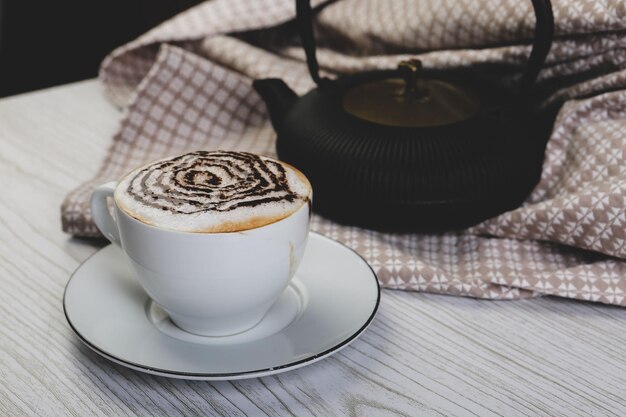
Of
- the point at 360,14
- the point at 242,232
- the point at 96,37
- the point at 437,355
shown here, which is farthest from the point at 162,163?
the point at 96,37

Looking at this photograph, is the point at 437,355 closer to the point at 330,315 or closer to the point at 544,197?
the point at 330,315

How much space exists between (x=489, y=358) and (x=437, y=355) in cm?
3

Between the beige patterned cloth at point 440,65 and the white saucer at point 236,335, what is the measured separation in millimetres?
65

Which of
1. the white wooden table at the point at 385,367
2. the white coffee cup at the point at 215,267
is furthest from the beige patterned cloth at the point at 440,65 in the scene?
the white coffee cup at the point at 215,267

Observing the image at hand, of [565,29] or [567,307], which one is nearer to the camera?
[567,307]

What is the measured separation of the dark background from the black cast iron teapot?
1.26 metres

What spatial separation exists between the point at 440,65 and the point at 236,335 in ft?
1.38

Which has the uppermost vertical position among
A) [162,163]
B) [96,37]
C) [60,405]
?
[162,163]

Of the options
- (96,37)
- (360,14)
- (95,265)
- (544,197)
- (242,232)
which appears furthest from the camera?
(96,37)

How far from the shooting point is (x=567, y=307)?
535 mm

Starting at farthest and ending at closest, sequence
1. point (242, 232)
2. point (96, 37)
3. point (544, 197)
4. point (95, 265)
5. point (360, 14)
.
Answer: point (96, 37) → point (360, 14) → point (544, 197) → point (95, 265) → point (242, 232)

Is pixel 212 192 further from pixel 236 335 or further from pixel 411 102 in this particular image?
pixel 411 102

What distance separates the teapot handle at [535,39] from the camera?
0.59 m

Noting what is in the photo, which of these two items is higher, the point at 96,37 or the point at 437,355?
the point at 437,355
